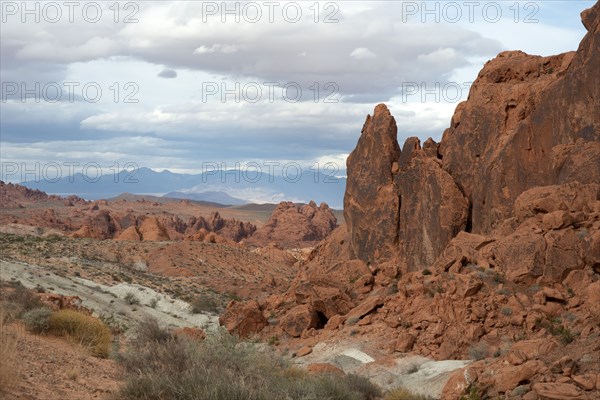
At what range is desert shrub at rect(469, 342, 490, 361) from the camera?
23.3 metres

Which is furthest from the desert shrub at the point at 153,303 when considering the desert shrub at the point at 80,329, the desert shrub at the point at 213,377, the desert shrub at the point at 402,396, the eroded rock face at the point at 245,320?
the desert shrub at the point at 402,396

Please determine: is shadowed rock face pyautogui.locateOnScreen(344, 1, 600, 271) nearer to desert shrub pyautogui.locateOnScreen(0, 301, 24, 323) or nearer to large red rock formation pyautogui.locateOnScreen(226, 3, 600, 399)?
large red rock formation pyautogui.locateOnScreen(226, 3, 600, 399)

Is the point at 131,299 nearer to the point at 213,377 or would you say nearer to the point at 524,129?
the point at 524,129

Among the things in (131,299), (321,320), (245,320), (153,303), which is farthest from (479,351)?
(153,303)

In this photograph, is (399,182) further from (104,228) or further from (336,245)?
(104,228)

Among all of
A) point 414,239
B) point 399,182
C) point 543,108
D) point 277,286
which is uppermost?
point 543,108

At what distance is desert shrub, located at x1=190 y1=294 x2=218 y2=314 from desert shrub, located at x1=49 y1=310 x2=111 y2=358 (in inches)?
956

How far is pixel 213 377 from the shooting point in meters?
12.0

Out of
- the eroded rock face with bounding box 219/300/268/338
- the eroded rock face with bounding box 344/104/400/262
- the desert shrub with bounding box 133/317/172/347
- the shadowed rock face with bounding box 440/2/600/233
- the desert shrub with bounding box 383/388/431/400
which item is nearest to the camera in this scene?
the desert shrub with bounding box 133/317/172/347

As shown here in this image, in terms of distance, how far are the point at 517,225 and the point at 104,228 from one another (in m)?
75.4

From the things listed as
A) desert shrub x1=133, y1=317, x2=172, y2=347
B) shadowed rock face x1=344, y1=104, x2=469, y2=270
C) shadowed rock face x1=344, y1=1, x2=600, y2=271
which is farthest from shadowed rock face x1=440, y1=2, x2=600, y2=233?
desert shrub x1=133, y1=317, x2=172, y2=347

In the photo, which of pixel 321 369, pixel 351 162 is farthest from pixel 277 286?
pixel 321 369

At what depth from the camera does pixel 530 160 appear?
33.1 meters

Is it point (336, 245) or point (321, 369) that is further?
point (336, 245)
